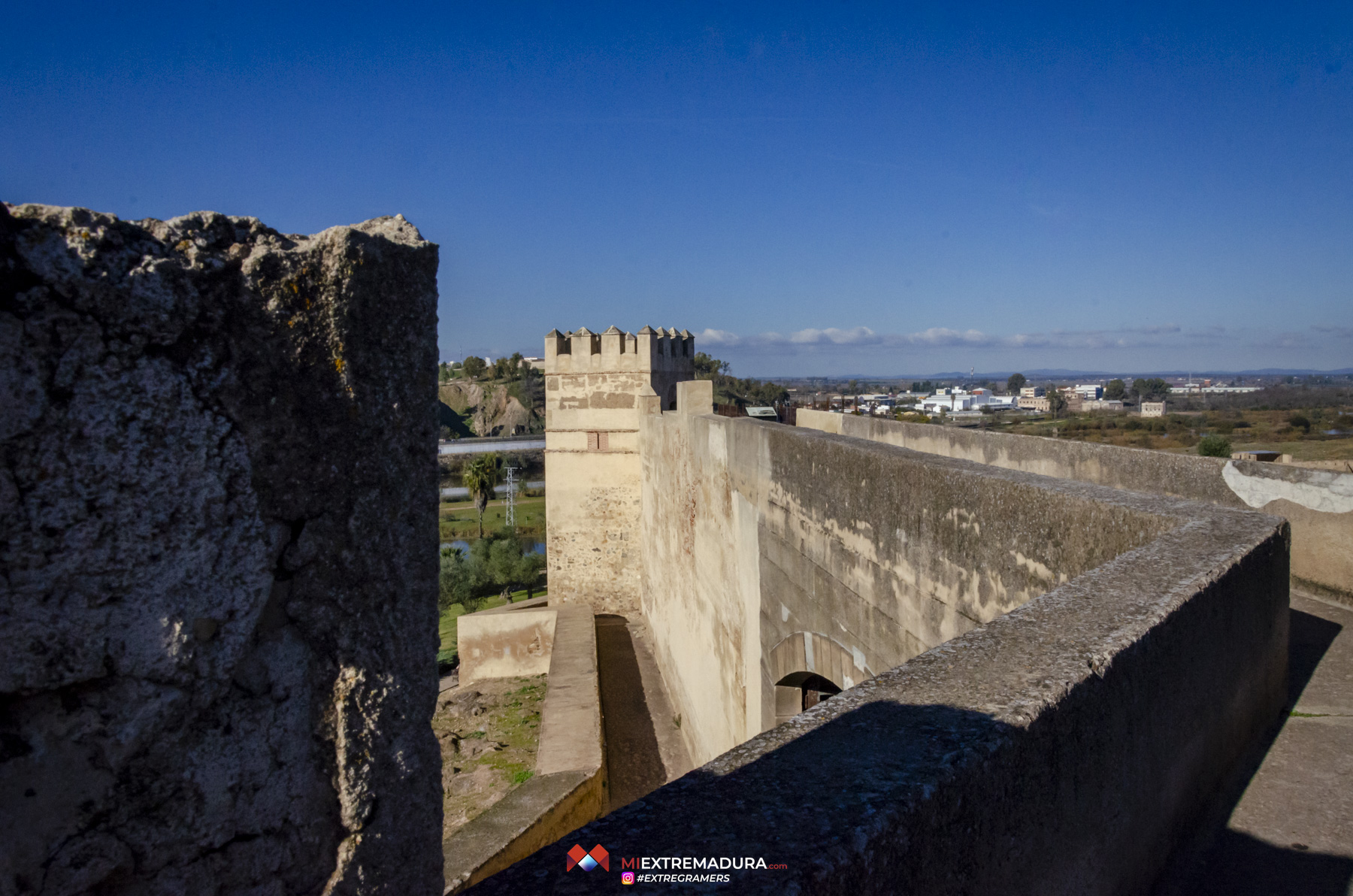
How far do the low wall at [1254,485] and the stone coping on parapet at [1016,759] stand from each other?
1.71m

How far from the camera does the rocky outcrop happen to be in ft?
3.13

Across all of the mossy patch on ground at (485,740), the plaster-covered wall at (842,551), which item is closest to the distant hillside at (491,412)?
the mossy patch on ground at (485,740)

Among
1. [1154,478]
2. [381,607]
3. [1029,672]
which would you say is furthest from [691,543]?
[381,607]

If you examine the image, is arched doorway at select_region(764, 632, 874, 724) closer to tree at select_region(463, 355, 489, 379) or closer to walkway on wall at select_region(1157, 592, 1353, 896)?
walkway on wall at select_region(1157, 592, 1353, 896)

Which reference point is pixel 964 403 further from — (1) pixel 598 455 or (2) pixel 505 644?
(2) pixel 505 644

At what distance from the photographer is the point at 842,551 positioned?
4.48 meters

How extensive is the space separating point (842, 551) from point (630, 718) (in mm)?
7581


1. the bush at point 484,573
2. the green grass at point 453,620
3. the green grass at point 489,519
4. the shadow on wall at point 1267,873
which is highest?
the shadow on wall at point 1267,873

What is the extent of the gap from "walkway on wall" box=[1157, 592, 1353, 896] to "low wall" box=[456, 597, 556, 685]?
12.1 meters

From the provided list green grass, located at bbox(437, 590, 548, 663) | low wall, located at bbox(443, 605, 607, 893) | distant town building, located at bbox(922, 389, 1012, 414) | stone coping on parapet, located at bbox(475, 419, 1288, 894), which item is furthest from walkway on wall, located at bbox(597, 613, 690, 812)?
Answer: distant town building, located at bbox(922, 389, 1012, 414)

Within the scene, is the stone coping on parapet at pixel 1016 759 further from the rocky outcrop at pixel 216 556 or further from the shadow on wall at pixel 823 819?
the rocky outcrop at pixel 216 556

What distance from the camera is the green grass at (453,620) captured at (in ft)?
76.4

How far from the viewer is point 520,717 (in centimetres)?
1119

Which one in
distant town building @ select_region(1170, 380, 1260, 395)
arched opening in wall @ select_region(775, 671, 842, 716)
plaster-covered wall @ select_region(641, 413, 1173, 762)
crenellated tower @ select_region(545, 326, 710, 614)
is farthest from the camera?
distant town building @ select_region(1170, 380, 1260, 395)
